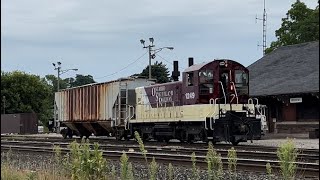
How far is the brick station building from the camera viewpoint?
30.4 metres

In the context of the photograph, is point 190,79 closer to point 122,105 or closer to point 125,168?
point 122,105

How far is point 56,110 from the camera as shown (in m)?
34.9

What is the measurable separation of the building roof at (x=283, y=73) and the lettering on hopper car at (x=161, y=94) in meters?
8.45

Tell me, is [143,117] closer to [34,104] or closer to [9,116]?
[9,116]

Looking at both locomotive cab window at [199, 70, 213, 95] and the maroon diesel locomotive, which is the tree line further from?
locomotive cab window at [199, 70, 213, 95]

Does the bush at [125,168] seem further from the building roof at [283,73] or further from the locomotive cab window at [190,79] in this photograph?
the building roof at [283,73]

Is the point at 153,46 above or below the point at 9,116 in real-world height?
above

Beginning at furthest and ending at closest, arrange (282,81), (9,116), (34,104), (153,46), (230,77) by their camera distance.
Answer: (34,104), (9,116), (153,46), (282,81), (230,77)

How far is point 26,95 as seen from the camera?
223 ft

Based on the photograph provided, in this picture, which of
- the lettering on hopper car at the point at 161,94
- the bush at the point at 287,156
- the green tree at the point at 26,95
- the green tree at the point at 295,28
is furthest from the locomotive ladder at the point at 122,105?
the green tree at the point at 26,95

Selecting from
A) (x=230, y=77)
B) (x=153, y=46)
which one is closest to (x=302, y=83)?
(x=230, y=77)

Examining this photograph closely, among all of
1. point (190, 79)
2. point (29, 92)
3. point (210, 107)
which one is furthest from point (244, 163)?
point (29, 92)

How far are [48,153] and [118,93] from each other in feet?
28.8

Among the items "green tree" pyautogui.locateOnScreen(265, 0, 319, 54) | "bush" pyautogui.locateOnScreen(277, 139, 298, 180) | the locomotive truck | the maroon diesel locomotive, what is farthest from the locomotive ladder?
"green tree" pyautogui.locateOnScreen(265, 0, 319, 54)
